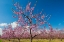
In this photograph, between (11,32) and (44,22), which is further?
(11,32)

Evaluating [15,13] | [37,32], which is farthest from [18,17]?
[37,32]

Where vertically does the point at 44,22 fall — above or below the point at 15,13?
below

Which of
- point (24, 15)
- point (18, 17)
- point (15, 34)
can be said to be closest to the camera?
point (24, 15)

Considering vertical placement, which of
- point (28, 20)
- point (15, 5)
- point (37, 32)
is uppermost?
point (15, 5)

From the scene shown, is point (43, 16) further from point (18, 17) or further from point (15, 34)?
point (15, 34)

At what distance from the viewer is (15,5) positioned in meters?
17.6

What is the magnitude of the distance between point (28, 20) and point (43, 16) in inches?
79.5

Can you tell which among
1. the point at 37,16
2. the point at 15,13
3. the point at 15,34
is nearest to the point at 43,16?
the point at 37,16

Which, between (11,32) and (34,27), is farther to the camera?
(11,32)

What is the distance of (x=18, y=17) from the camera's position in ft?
60.6

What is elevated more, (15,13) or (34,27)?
(15,13)

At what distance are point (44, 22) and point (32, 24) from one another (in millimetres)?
1649

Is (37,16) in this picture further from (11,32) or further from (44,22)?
(11,32)

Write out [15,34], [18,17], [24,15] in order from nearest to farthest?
[24,15], [18,17], [15,34]
